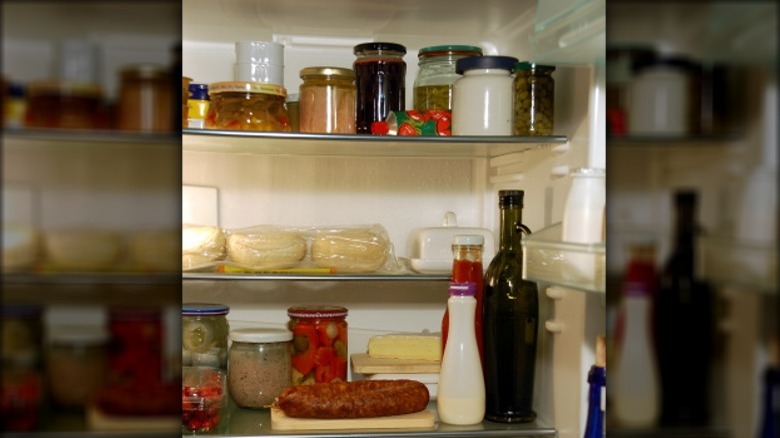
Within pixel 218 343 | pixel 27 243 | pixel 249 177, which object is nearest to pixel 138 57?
pixel 27 243

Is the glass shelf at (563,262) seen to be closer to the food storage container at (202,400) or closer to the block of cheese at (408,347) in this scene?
the block of cheese at (408,347)

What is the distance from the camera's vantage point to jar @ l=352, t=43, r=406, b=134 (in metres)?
1.46

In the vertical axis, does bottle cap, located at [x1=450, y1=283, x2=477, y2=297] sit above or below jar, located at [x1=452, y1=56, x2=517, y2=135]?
below

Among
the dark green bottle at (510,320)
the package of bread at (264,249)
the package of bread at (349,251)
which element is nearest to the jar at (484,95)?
the dark green bottle at (510,320)

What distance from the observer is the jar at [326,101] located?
56.2 inches

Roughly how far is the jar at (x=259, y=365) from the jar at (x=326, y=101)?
14.8 inches

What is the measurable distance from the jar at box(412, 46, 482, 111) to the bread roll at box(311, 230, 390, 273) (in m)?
0.27

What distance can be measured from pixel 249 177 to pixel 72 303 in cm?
163

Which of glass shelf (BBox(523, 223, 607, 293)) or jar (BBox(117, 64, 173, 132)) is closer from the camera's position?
jar (BBox(117, 64, 173, 132))

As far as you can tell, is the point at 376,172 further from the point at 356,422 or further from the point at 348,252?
the point at 356,422

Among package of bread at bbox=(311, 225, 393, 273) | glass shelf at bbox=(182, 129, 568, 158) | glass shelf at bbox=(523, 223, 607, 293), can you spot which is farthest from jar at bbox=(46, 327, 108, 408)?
package of bread at bbox=(311, 225, 393, 273)

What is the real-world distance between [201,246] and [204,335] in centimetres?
17

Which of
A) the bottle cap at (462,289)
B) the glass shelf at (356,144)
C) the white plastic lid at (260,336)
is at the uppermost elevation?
the glass shelf at (356,144)

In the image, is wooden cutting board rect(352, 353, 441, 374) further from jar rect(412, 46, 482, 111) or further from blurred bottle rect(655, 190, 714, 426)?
blurred bottle rect(655, 190, 714, 426)
